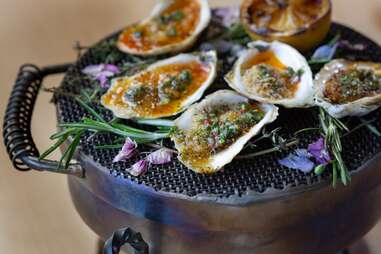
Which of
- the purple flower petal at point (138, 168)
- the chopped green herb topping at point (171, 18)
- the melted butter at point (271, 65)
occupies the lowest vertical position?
the melted butter at point (271, 65)

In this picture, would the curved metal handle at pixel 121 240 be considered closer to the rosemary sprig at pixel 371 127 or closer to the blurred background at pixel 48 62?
the rosemary sprig at pixel 371 127

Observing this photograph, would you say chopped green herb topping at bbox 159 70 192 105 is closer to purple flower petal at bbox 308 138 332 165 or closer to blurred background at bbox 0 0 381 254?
purple flower petal at bbox 308 138 332 165

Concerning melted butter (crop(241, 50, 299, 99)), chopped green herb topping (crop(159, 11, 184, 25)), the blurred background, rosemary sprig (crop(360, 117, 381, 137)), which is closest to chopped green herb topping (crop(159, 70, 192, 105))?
melted butter (crop(241, 50, 299, 99))

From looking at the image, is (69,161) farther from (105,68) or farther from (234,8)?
(234,8)

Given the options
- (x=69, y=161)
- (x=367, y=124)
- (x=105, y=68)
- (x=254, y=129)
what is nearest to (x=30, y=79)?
(x=105, y=68)

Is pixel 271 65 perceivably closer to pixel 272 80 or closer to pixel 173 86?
pixel 272 80

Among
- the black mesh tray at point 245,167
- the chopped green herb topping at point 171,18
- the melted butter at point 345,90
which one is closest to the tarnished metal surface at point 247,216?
the black mesh tray at point 245,167
